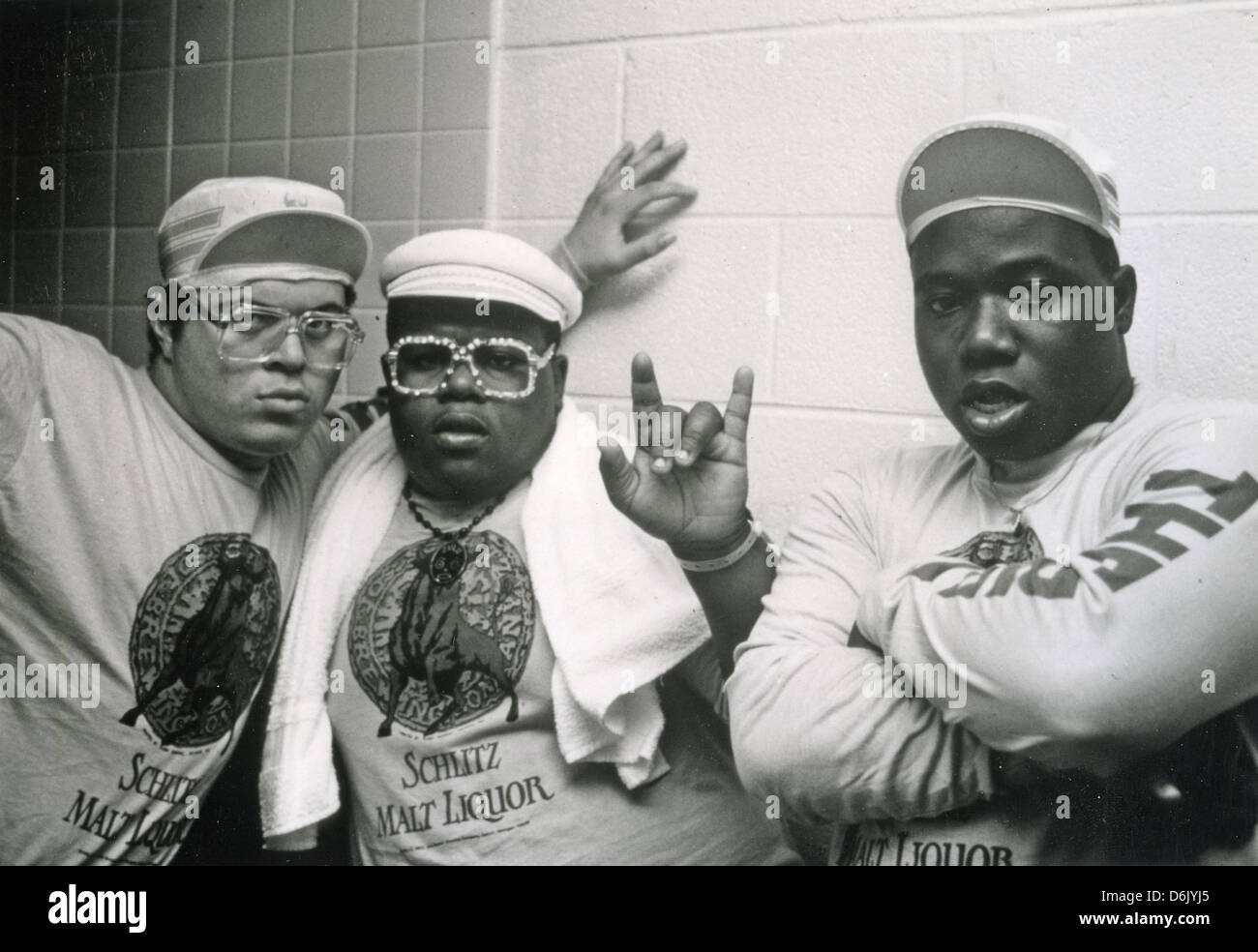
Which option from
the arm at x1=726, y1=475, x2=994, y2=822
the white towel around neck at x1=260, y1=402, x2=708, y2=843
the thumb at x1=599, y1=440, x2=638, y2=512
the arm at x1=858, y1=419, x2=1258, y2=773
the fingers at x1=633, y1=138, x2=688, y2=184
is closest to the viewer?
the arm at x1=858, y1=419, x2=1258, y2=773

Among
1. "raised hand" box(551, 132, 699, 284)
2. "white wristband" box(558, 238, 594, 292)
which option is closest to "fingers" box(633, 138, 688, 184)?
"raised hand" box(551, 132, 699, 284)

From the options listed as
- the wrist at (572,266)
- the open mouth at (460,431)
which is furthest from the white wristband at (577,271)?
the open mouth at (460,431)

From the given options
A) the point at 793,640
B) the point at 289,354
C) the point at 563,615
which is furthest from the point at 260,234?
the point at 793,640

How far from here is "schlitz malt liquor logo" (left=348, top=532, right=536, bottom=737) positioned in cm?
135

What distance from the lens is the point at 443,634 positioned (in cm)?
137

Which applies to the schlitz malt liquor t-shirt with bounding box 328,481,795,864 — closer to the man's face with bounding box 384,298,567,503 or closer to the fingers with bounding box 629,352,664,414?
the man's face with bounding box 384,298,567,503

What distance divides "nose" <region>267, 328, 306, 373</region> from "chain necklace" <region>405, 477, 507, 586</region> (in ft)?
0.80

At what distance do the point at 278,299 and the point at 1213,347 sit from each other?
107 cm

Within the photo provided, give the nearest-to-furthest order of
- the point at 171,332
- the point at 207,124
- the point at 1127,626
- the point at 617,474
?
the point at 1127,626 → the point at 617,474 → the point at 171,332 → the point at 207,124

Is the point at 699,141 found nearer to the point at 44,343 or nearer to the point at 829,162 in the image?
the point at 829,162

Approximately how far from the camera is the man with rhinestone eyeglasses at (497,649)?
132 cm

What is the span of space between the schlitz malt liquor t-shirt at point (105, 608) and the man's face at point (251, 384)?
32 mm

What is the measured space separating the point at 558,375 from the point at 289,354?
0.33 meters
